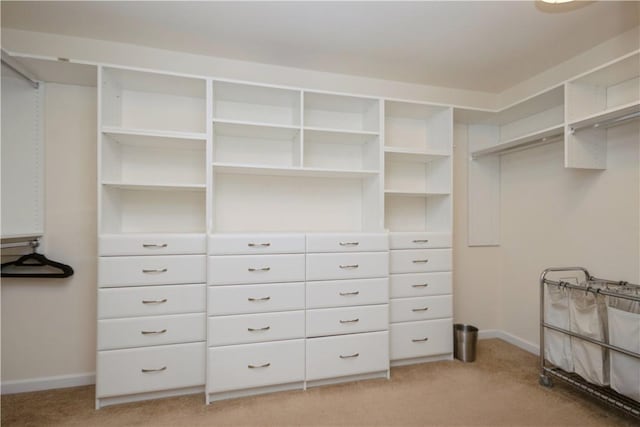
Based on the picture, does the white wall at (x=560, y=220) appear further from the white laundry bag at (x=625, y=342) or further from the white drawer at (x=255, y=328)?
the white drawer at (x=255, y=328)

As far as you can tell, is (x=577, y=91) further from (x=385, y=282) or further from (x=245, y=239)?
(x=245, y=239)

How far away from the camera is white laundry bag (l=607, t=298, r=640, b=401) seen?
1807 millimetres

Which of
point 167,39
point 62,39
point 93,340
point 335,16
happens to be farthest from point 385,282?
point 62,39

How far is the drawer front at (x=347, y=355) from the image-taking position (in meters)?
2.33

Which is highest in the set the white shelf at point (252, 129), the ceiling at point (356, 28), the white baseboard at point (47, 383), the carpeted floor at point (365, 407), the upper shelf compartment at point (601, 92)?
the ceiling at point (356, 28)

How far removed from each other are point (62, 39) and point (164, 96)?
0.74 metres

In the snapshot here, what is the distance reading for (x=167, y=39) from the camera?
2365 millimetres

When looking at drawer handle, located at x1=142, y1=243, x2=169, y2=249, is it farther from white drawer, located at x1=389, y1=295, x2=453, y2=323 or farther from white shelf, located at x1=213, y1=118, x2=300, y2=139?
white drawer, located at x1=389, y1=295, x2=453, y2=323

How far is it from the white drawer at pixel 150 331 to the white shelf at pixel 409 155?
1914 mm

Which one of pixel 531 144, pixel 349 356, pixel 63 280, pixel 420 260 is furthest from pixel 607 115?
pixel 63 280

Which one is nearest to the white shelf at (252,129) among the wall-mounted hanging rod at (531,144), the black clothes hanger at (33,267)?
the black clothes hanger at (33,267)

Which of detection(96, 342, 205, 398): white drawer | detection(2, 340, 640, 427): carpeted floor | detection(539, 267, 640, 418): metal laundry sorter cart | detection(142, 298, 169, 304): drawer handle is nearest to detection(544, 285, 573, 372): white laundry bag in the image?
detection(539, 267, 640, 418): metal laundry sorter cart

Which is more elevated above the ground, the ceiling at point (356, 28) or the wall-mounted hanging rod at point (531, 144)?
the ceiling at point (356, 28)

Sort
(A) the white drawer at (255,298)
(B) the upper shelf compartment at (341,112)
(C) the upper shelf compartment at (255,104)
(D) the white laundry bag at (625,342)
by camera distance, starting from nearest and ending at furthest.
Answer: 1. (D) the white laundry bag at (625,342)
2. (A) the white drawer at (255,298)
3. (C) the upper shelf compartment at (255,104)
4. (B) the upper shelf compartment at (341,112)
